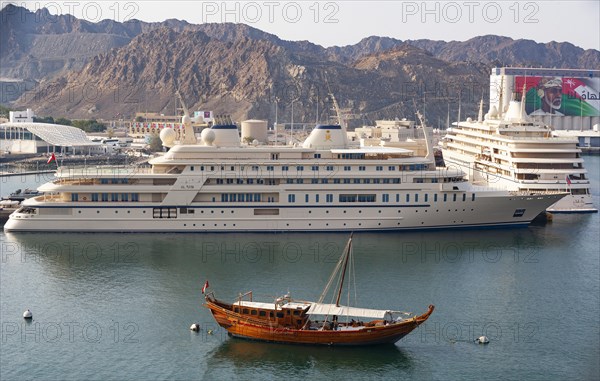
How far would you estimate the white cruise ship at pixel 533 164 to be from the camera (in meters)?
50.4

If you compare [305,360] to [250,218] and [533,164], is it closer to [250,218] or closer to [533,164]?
[250,218]

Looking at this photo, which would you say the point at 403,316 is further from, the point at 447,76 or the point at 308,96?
the point at 447,76

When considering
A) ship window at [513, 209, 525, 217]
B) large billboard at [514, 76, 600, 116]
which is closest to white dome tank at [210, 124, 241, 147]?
ship window at [513, 209, 525, 217]

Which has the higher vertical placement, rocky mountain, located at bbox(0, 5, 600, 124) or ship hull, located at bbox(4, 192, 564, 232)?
rocky mountain, located at bbox(0, 5, 600, 124)

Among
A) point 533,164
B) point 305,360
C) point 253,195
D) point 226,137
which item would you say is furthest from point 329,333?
point 533,164

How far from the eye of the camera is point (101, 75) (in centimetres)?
16450

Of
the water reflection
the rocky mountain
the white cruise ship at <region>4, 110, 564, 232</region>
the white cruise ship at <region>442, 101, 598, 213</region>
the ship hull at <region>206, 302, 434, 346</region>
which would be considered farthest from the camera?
the rocky mountain

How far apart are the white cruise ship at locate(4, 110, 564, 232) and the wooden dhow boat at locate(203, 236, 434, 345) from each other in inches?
628

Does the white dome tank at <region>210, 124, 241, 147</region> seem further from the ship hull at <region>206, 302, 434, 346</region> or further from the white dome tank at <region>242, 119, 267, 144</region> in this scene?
the white dome tank at <region>242, 119, 267, 144</region>

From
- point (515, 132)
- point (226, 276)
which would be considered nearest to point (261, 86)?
point (515, 132)

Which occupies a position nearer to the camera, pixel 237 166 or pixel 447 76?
pixel 237 166

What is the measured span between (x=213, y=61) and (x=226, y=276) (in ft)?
421

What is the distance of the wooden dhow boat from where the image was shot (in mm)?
26781

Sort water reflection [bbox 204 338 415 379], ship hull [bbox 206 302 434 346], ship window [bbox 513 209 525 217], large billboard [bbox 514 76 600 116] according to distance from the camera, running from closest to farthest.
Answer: water reflection [bbox 204 338 415 379] → ship hull [bbox 206 302 434 346] → ship window [bbox 513 209 525 217] → large billboard [bbox 514 76 600 116]
